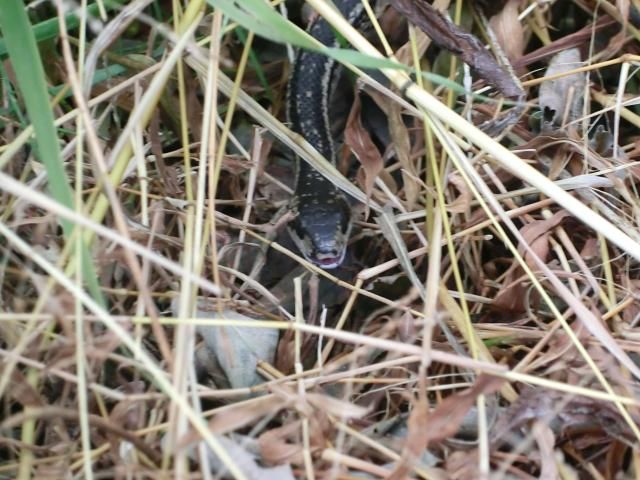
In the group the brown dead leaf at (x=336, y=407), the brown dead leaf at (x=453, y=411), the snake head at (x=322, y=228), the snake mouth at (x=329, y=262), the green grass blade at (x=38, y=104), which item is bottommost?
the snake mouth at (x=329, y=262)

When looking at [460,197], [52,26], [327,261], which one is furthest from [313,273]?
[52,26]

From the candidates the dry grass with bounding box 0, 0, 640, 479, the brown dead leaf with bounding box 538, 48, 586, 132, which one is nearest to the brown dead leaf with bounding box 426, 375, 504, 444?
→ the dry grass with bounding box 0, 0, 640, 479

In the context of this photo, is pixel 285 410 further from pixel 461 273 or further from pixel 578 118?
pixel 578 118

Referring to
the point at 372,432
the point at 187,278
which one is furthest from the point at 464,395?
the point at 187,278

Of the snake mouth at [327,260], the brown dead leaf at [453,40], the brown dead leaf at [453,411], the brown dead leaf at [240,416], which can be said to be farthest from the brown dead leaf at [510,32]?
the brown dead leaf at [240,416]

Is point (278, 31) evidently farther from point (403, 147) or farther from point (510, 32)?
point (510, 32)

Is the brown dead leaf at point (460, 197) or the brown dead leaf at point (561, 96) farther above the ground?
the brown dead leaf at point (561, 96)

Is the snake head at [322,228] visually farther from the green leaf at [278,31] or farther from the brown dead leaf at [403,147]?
the green leaf at [278,31]
